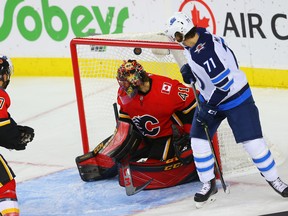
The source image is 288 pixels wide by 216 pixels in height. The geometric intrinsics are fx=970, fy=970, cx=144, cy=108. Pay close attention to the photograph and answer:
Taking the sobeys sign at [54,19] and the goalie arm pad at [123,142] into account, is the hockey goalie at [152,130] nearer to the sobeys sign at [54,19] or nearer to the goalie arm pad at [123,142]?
the goalie arm pad at [123,142]

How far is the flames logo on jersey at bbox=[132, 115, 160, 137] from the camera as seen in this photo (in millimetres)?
5766

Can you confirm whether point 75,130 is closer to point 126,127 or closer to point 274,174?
point 126,127

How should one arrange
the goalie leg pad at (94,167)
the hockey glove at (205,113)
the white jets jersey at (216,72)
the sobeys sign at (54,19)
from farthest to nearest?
the sobeys sign at (54,19) → the goalie leg pad at (94,167) → the hockey glove at (205,113) → the white jets jersey at (216,72)

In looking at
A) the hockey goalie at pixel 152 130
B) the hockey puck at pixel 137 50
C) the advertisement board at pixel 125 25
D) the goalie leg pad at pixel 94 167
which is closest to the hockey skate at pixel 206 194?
the hockey goalie at pixel 152 130

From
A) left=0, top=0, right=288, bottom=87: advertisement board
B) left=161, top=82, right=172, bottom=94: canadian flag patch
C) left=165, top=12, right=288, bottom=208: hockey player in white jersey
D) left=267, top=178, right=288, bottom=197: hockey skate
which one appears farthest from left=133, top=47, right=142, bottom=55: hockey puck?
left=0, top=0, right=288, bottom=87: advertisement board

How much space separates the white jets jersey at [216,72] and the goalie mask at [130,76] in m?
0.48

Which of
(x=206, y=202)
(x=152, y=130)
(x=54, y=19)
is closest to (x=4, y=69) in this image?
(x=152, y=130)

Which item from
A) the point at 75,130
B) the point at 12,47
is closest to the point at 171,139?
the point at 75,130

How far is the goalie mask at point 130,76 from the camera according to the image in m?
5.60

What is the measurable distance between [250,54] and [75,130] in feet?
5.10

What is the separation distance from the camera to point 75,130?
7.37 m

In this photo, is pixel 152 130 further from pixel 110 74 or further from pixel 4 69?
pixel 4 69

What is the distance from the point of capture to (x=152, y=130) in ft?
19.1

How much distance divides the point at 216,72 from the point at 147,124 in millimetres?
846
